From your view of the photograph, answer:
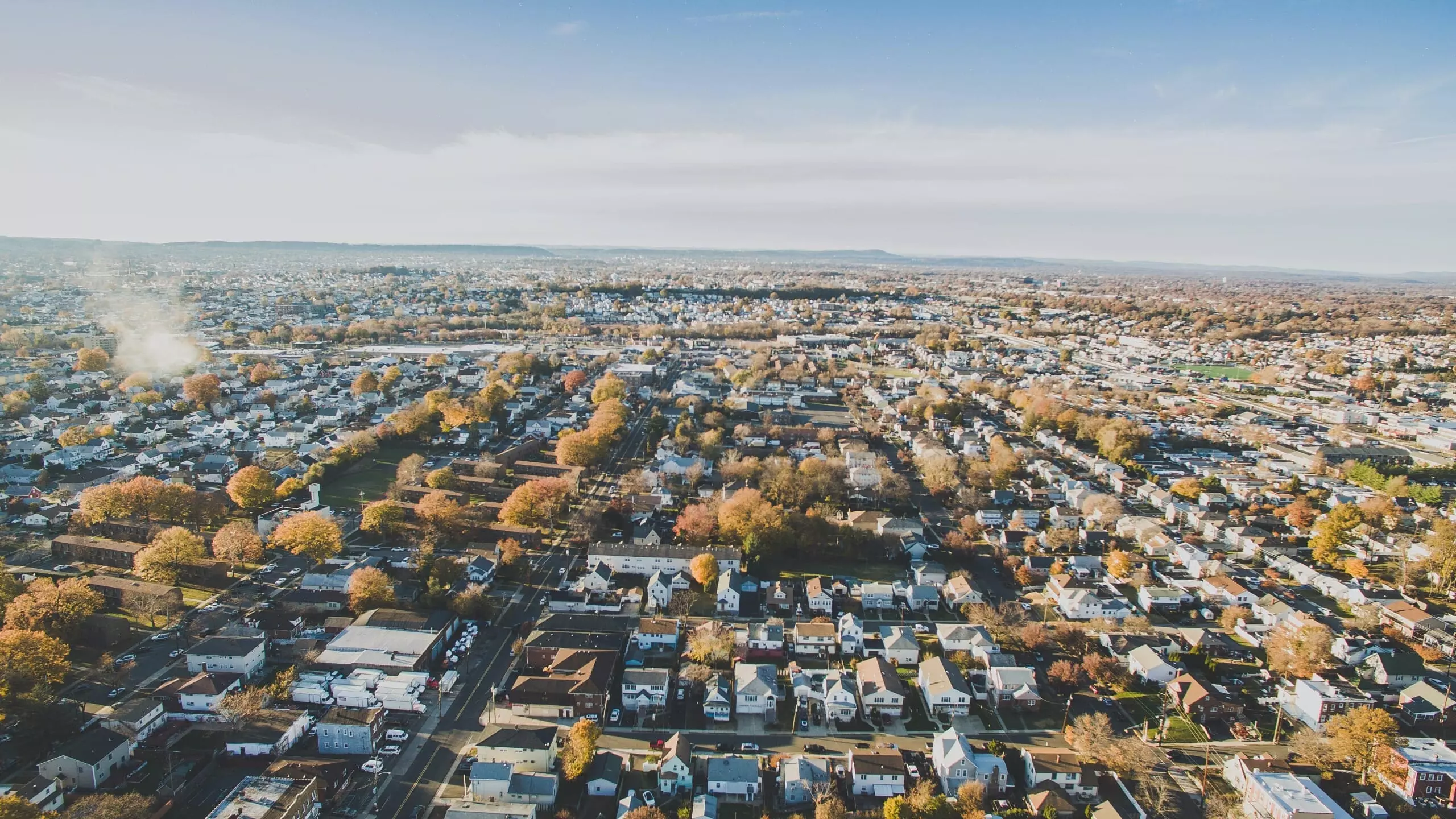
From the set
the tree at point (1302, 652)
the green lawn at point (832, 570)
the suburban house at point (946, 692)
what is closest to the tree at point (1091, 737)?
the suburban house at point (946, 692)

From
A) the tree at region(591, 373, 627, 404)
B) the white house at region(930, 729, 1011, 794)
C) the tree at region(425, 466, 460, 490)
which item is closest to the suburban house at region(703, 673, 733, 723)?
the white house at region(930, 729, 1011, 794)

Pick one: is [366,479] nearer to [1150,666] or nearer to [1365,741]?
[1150,666]

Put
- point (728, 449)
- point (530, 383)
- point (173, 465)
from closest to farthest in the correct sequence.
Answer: point (173, 465), point (728, 449), point (530, 383)

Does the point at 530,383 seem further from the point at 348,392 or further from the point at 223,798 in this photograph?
Answer: the point at 223,798

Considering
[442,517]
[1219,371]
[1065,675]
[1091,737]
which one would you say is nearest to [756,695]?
[1091,737]

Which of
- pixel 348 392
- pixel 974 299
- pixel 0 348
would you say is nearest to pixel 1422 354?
pixel 974 299

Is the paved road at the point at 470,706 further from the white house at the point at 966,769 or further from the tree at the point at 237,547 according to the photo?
the white house at the point at 966,769
